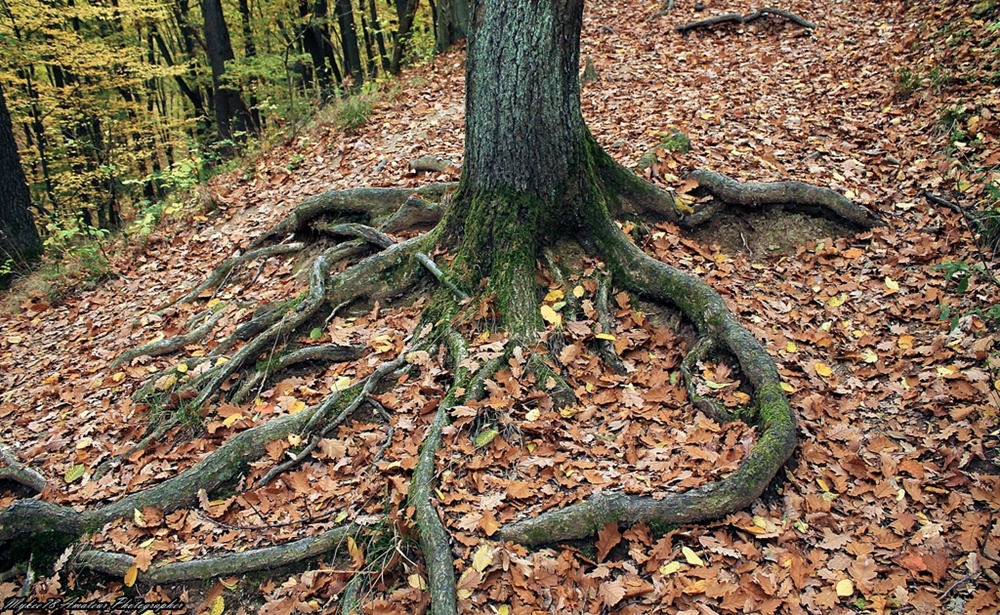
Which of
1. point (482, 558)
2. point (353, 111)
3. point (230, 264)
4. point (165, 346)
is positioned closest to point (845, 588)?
point (482, 558)

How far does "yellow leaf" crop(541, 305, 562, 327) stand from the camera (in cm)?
457

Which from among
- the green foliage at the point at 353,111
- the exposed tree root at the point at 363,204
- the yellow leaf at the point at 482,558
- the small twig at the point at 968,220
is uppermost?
the green foliage at the point at 353,111

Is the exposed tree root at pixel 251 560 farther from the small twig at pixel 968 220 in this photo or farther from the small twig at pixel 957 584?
the small twig at pixel 968 220

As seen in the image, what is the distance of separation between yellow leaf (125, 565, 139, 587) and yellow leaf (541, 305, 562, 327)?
3158mm

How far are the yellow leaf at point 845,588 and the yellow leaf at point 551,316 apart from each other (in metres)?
2.36

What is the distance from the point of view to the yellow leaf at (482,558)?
3234mm

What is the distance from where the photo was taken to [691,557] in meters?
3.24

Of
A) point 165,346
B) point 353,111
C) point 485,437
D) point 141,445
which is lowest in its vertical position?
point 141,445

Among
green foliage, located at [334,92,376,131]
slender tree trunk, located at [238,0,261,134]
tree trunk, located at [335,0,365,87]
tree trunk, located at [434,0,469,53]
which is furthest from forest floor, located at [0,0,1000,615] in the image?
slender tree trunk, located at [238,0,261,134]

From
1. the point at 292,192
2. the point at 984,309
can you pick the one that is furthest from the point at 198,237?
the point at 984,309

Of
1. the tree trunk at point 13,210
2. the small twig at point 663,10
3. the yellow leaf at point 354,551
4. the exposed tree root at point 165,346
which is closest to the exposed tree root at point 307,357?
the exposed tree root at point 165,346

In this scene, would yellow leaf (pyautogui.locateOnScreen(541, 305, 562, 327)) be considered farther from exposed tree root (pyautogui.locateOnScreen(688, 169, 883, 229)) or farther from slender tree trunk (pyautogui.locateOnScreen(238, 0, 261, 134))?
slender tree trunk (pyautogui.locateOnScreen(238, 0, 261, 134))

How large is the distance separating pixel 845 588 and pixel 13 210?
11543mm

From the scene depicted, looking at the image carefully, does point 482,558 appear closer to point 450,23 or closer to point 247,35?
point 450,23
